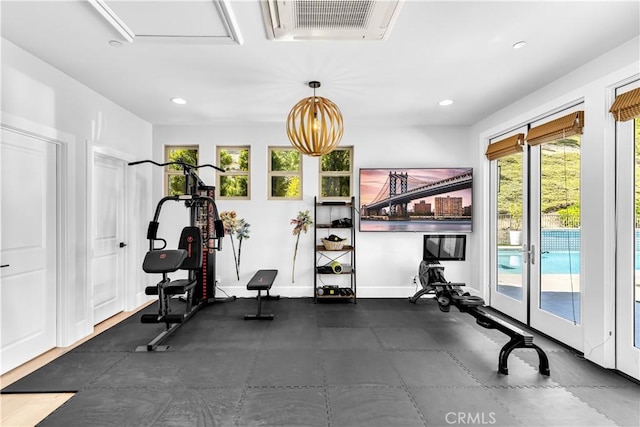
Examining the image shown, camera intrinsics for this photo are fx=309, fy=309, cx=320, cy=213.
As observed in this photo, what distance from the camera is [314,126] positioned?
3.22 metres

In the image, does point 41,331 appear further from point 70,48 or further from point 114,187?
point 70,48

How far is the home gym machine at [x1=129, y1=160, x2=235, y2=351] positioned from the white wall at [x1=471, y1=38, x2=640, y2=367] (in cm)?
412

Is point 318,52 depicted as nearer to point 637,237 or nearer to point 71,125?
point 71,125

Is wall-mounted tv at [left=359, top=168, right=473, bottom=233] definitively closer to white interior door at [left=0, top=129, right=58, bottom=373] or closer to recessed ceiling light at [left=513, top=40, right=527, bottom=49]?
recessed ceiling light at [left=513, top=40, right=527, bottom=49]

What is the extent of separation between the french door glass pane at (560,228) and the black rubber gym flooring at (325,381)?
49cm

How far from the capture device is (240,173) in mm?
5301

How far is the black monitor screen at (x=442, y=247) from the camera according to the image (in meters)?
4.57

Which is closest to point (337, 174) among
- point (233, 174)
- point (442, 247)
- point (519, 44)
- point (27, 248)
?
point (233, 174)

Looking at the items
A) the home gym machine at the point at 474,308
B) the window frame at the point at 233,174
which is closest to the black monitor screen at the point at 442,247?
the home gym machine at the point at 474,308

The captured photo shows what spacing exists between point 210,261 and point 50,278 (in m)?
1.97

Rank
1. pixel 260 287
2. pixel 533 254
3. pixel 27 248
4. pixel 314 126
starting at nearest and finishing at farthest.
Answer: pixel 27 248
pixel 314 126
pixel 533 254
pixel 260 287

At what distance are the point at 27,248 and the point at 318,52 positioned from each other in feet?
10.9

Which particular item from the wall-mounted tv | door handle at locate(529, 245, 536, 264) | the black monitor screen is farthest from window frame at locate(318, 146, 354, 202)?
door handle at locate(529, 245, 536, 264)

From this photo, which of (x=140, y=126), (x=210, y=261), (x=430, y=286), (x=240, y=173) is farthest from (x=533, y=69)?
(x=140, y=126)
